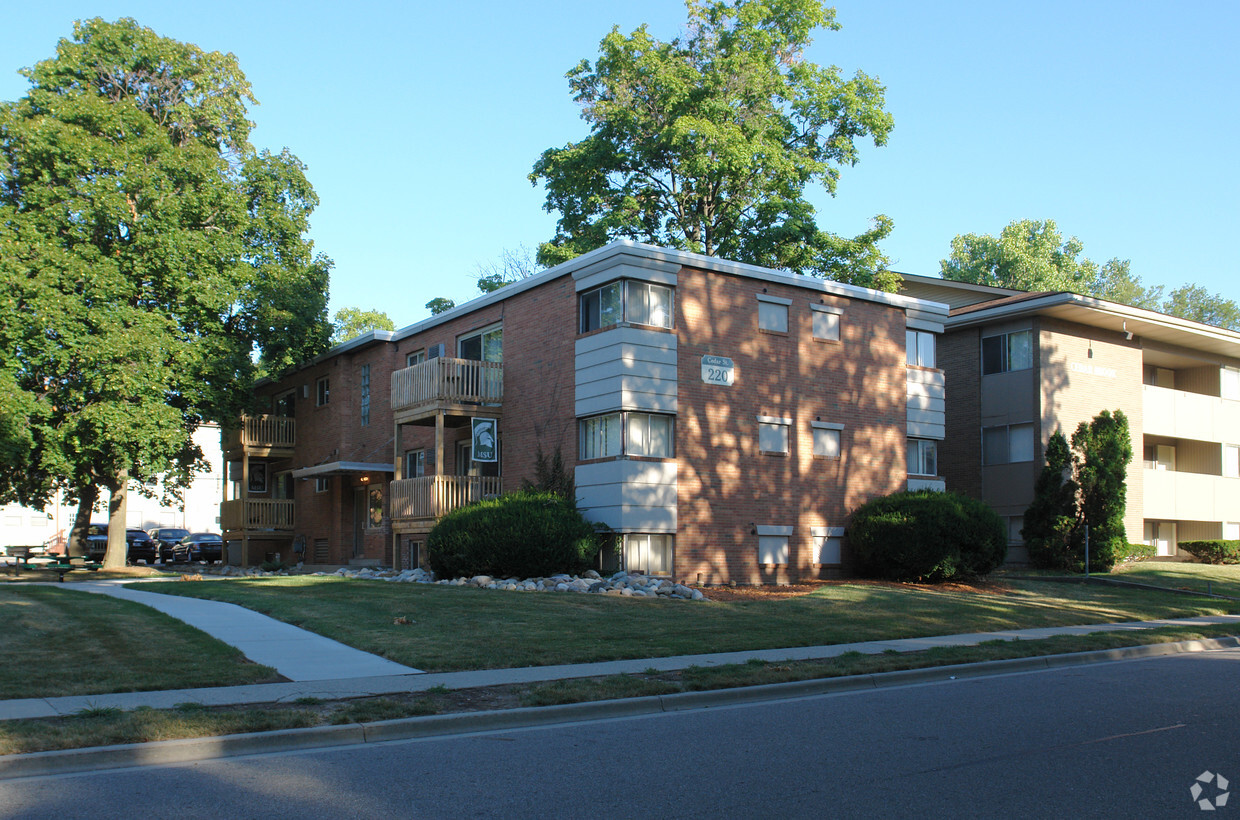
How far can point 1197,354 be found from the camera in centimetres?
3644

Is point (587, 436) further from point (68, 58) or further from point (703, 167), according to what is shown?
point (68, 58)

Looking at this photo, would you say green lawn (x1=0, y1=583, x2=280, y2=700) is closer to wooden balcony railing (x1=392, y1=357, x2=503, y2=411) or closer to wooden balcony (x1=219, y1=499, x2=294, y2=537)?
wooden balcony railing (x1=392, y1=357, x2=503, y2=411)

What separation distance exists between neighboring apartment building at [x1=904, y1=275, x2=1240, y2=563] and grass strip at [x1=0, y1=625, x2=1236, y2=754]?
18.8 m

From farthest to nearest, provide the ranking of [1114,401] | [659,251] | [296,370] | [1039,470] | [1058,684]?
1. [296,370]
2. [1114,401]
3. [1039,470]
4. [659,251]
5. [1058,684]

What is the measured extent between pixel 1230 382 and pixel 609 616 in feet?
102

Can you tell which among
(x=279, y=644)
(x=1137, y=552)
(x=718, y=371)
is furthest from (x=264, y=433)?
(x=1137, y=552)

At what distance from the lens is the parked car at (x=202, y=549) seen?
44594 mm

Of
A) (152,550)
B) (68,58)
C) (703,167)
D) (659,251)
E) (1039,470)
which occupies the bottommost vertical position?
(152,550)

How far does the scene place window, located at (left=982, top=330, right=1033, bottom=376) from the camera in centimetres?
3162

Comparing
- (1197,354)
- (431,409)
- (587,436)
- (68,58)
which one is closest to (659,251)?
(587,436)

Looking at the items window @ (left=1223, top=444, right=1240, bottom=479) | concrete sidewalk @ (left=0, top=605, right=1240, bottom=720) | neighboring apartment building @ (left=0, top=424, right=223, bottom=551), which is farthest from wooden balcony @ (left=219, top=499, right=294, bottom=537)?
window @ (left=1223, top=444, right=1240, bottom=479)

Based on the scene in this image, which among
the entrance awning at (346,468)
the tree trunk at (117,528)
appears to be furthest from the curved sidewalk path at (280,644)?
the tree trunk at (117,528)

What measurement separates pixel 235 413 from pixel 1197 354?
106 ft

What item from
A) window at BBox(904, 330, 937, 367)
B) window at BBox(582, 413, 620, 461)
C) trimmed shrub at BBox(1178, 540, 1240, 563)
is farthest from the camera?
trimmed shrub at BBox(1178, 540, 1240, 563)
